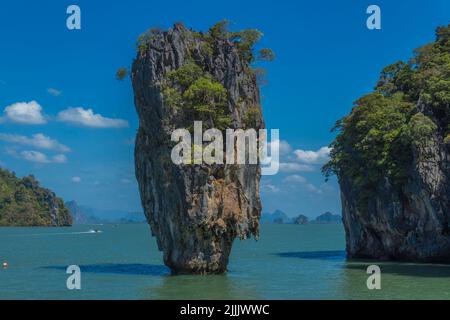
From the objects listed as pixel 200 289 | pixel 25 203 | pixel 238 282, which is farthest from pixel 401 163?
pixel 25 203

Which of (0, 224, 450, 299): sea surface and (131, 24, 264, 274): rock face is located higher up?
(131, 24, 264, 274): rock face

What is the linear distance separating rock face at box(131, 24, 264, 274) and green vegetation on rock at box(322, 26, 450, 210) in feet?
44.2

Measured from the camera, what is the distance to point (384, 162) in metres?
48.0

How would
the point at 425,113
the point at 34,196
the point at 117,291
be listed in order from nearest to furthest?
the point at 117,291, the point at 425,113, the point at 34,196

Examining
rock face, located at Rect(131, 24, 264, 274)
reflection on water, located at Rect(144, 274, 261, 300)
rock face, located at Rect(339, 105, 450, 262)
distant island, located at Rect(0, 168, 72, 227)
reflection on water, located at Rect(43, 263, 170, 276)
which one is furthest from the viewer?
distant island, located at Rect(0, 168, 72, 227)

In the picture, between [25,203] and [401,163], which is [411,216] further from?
[25,203]

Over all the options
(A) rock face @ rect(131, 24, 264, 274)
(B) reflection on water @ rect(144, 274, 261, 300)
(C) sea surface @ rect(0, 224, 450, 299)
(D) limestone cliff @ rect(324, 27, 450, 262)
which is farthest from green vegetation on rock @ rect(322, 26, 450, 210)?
(B) reflection on water @ rect(144, 274, 261, 300)

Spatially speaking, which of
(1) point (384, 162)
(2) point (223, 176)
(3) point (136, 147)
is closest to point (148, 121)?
(3) point (136, 147)

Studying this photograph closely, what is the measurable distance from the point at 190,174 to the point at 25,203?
16354 centimetres

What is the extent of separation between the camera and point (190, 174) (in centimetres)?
3641

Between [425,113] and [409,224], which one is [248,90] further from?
[409,224]

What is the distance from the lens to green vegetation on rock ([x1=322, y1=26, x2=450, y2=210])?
148 feet

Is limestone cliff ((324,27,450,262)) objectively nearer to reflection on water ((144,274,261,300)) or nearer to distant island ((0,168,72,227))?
reflection on water ((144,274,261,300))

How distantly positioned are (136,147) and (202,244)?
823 centimetres
